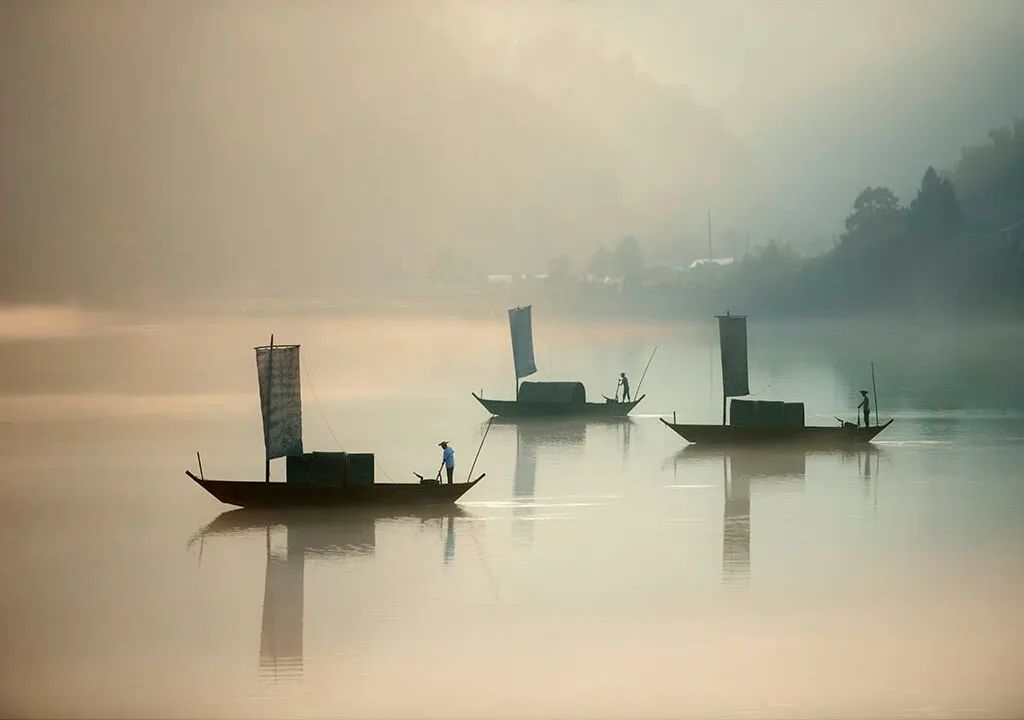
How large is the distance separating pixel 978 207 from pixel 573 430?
7032 centimetres

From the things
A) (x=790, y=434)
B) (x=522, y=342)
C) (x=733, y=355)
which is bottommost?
(x=790, y=434)

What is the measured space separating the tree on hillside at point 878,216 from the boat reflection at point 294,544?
77.7 metres

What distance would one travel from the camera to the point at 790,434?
31562mm

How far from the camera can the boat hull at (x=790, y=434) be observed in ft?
104

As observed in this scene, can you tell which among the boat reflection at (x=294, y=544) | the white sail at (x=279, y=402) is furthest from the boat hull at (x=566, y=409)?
the white sail at (x=279, y=402)

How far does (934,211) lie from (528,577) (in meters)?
82.0

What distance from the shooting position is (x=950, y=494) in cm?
2662

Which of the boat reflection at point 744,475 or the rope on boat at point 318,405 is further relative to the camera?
the rope on boat at point 318,405

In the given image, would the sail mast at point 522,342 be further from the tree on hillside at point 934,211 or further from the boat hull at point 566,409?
the tree on hillside at point 934,211

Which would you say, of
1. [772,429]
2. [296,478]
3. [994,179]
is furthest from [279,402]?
[994,179]

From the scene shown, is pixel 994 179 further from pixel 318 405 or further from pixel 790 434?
pixel 790 434

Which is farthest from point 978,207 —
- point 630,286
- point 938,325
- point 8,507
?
point 8,507

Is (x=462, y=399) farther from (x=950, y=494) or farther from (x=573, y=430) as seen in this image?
(x=950, y=494)

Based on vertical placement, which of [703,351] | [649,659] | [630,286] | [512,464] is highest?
[630,286]
